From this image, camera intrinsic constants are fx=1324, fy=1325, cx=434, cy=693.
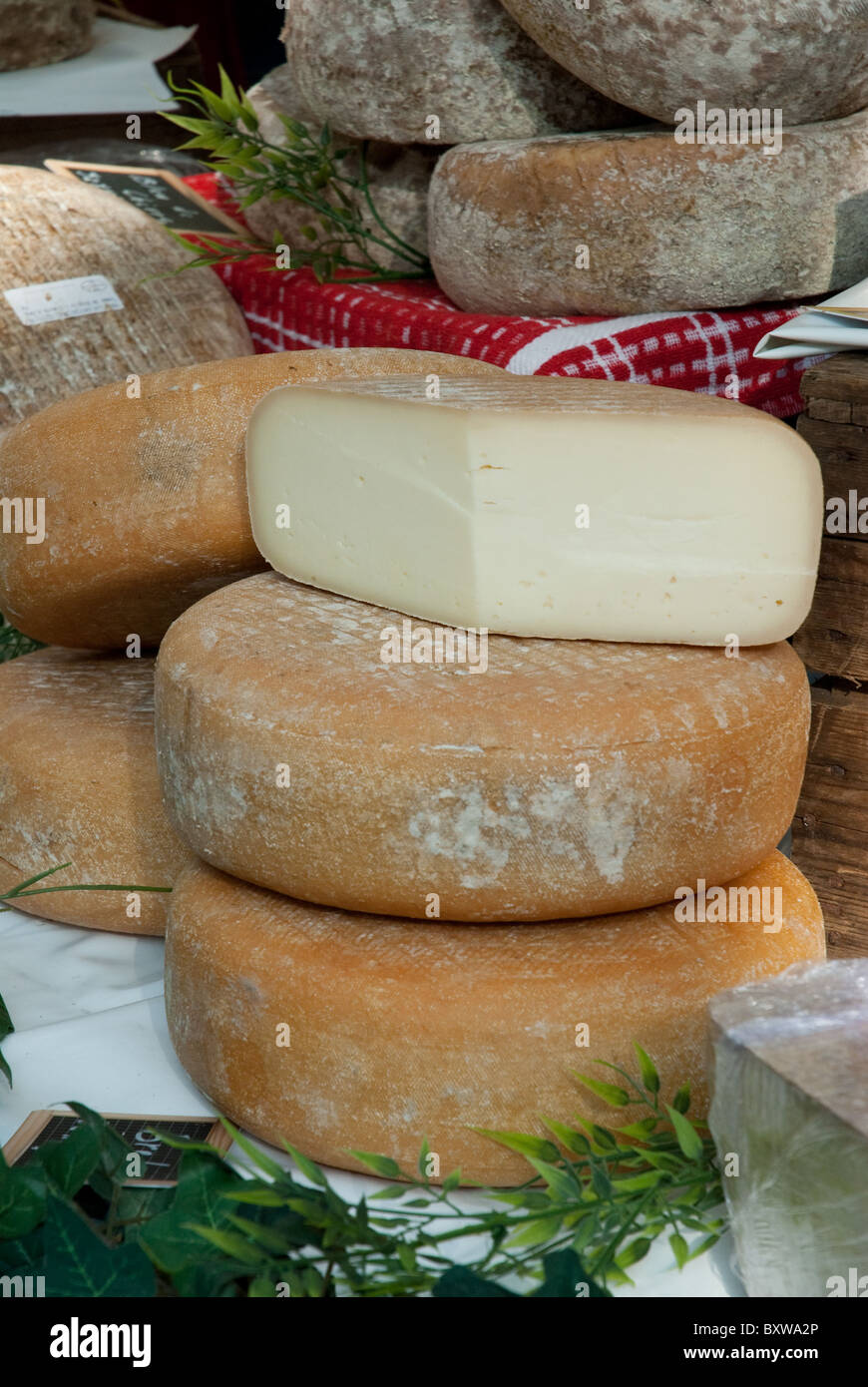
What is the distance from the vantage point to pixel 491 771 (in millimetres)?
904

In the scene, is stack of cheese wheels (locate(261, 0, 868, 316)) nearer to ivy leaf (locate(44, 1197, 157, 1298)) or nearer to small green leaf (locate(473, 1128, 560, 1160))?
small green leaf (locate(473, 1128, 560, 1160))

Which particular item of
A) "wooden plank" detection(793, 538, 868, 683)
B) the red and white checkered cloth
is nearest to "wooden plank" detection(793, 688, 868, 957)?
"wooden plank" detection(793, 538, 868, 683)

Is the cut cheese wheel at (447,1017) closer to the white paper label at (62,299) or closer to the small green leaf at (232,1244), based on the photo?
the small green leaf at (232,1244)

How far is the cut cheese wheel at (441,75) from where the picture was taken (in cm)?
171

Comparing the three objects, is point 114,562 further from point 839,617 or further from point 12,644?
point 839,617

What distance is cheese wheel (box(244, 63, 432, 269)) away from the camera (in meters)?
1.92

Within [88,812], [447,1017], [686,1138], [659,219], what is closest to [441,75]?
[659,219]

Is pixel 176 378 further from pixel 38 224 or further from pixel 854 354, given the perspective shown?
pixel 38 224

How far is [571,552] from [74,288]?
1224 millimetres

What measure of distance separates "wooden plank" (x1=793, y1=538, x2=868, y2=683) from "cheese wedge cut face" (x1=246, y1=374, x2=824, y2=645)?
0.23 m

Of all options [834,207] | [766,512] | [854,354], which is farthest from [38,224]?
[766,512]

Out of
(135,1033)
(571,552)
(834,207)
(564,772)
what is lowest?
(135,1033)

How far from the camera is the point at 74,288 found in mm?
1946

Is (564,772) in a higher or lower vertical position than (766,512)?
lower
